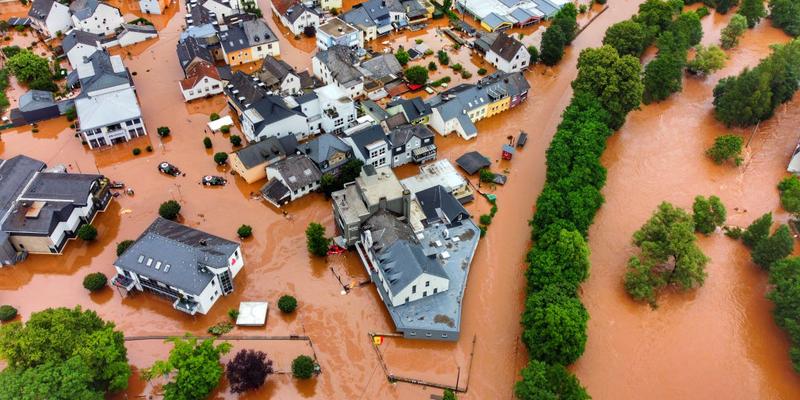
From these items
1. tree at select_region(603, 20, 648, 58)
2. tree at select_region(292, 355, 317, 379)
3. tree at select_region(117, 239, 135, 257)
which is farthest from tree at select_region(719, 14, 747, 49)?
tree at select_region(117, 239, 135, 257)

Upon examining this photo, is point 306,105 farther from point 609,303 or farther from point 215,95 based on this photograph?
point 609,303

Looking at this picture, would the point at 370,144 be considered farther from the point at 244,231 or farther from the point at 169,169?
the point at 169,169

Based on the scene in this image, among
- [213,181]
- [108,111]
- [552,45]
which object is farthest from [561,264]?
[108,111]

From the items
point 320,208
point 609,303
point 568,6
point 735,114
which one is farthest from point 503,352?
point 568,6

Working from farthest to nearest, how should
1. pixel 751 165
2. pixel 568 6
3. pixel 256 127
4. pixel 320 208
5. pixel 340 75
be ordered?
pixel 568 6, pixel 340 75, pixel 751 165, pixel 256 127, pixel 320 208

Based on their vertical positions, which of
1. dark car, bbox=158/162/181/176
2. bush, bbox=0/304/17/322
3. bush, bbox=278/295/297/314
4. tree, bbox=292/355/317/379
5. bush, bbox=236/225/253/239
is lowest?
bush, bbox=0/304/17/322

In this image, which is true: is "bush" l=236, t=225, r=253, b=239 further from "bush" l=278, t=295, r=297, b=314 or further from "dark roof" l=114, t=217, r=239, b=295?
"bush" l=278, t=295, r=297, b=314
